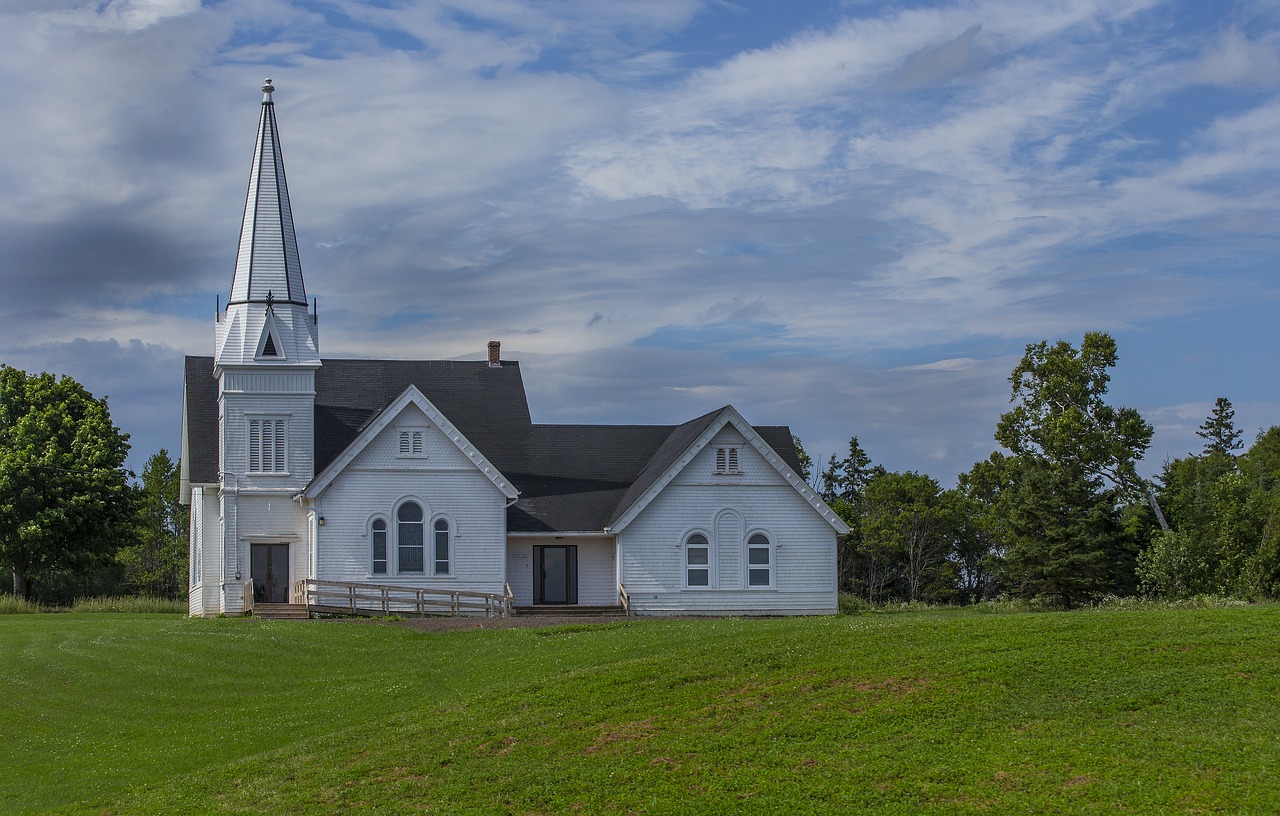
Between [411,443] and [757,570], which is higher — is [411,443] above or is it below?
above

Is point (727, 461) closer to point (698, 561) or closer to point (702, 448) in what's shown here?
point (702, 448)

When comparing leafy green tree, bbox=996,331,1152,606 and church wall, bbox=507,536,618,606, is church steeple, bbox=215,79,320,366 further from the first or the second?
leafy green tree, bbox=996,331,1152,606

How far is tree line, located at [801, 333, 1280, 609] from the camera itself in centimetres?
4306

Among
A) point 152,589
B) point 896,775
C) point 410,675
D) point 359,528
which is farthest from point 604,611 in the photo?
point 152,589

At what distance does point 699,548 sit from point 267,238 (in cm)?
1688

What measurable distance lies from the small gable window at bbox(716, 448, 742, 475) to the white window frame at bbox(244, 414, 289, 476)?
1328 cm

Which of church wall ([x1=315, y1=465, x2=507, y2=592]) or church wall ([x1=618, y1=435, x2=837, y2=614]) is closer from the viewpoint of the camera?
church wall ([x1=315, y1=465, x2=507, y2=592])

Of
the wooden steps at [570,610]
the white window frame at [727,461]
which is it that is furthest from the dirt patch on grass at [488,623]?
the white window frame at [727,461]

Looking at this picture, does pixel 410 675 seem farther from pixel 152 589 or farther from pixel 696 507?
pixel 152 589

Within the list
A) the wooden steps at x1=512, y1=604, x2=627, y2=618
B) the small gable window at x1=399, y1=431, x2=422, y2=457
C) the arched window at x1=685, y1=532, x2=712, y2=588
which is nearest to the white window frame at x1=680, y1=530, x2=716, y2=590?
the arched window at x1=685, y1=532, x2=712, y2=588

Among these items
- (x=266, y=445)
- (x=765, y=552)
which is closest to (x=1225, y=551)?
(x=765, y=552)

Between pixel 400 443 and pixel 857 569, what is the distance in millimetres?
32156

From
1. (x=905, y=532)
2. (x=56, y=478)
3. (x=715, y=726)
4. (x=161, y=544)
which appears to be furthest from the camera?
(x=161, y=544)

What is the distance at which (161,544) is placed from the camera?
79.9 metres
